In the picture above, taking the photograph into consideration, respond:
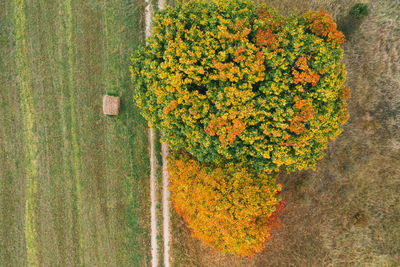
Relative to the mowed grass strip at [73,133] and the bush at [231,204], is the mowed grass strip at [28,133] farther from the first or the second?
the bush at [231,204]

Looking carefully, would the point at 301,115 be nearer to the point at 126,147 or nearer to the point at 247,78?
the point at 247,78

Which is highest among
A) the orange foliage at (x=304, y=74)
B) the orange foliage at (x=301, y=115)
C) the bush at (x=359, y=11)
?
the bush at (x=359, y=11)

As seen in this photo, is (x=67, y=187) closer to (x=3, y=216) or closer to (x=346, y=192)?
(x=3, y=216)

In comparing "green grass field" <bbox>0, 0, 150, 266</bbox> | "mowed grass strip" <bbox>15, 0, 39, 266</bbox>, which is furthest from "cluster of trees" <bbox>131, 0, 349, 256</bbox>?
"mowed grass strip" <bbox>15, 0, 39, 266</bbox>

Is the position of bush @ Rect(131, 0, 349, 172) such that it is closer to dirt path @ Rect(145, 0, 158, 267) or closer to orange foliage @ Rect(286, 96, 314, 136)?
orange foliage @ Rect(286, 96, 314, 136)

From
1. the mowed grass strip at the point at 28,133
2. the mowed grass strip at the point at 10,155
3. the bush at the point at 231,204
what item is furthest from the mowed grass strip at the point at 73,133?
the bush at the point at 231,204
